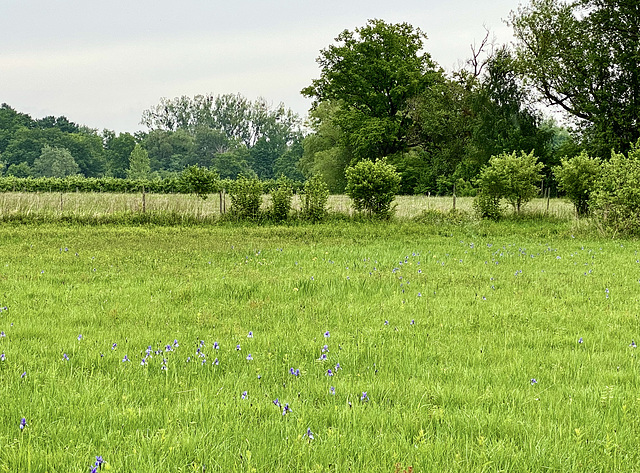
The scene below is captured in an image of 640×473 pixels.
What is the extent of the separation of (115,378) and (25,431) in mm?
1067

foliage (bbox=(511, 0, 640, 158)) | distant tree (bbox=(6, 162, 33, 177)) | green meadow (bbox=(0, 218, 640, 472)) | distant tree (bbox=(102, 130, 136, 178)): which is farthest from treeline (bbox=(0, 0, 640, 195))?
distant tree (bbox=(6, 162, 33, 177))

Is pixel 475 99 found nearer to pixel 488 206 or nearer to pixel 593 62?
pixel 593 62

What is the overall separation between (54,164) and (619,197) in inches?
4178

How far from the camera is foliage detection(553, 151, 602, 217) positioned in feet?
77.3

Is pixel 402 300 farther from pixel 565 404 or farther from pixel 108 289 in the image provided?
pixel 108 289

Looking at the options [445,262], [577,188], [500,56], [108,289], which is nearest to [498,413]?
[108,289]

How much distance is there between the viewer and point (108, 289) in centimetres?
864

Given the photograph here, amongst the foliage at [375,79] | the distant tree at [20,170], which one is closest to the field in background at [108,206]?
the foliage at [375,79]

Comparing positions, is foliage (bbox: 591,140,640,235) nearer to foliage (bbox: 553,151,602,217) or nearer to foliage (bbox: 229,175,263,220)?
foliage (bbox: 553,151,602,217)

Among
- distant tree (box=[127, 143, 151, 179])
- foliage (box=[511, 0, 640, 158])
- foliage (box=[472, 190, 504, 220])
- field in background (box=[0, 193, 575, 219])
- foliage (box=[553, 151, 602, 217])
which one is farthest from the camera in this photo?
distant tree (box=[127, 143, 151, 179])

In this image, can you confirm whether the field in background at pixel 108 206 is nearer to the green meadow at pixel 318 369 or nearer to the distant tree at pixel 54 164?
the green meadow at pixel 318 369

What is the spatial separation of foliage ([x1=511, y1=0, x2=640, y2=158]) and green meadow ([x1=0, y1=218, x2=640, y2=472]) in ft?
100

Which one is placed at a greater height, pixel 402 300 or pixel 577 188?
pixel 577 188

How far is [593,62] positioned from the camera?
34.9 meters
